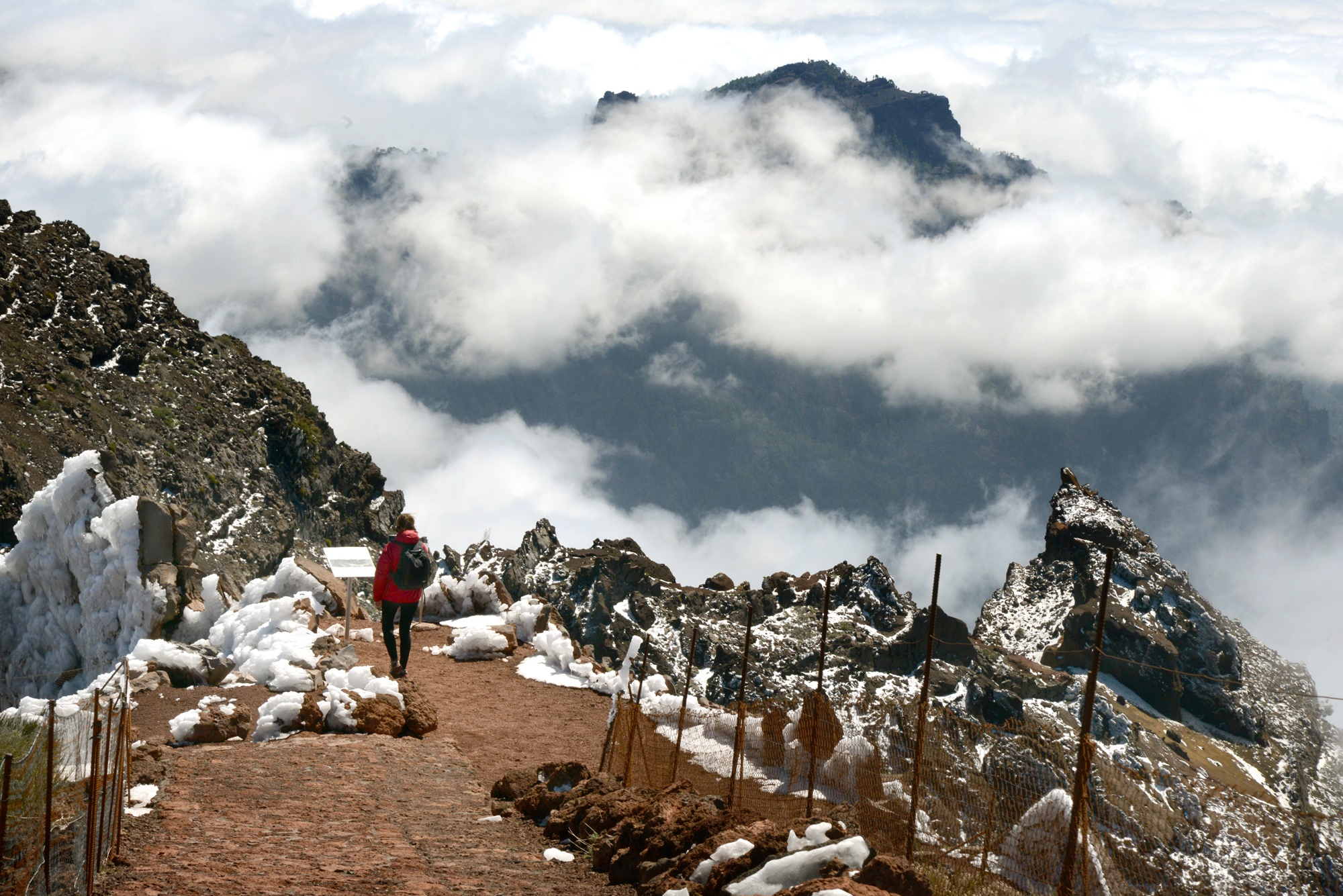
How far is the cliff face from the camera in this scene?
210 ft

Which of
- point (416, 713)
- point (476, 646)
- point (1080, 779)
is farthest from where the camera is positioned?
point (476, 646)

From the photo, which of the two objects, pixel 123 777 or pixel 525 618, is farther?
pixel 525 618

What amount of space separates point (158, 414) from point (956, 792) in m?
75.9

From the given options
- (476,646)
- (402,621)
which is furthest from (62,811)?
(476,646)

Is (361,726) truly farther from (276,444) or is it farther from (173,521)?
(276,444)

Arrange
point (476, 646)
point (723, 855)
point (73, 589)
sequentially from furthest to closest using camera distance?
point (73, 589)
point (476, 646)
point (723, 855)

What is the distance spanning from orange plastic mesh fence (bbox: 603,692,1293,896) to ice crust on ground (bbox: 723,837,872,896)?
620mm

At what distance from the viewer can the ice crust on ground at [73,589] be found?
85.0 feet

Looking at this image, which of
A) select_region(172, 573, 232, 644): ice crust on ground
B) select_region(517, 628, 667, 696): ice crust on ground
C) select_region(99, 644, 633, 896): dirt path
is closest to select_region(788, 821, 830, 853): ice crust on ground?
select_region(99, 644, 633, 896): dirt path

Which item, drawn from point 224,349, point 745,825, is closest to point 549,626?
point 745,825

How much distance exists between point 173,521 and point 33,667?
37.7 feet

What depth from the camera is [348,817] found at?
10.7 meters

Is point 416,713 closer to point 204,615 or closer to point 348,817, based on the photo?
point 348,817

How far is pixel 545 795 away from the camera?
11.4 meters
